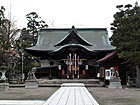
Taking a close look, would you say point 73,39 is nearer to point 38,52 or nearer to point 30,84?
point 38,52

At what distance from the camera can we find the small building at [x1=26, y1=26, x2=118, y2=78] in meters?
31.9

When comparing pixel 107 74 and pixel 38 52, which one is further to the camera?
pixel 38 52

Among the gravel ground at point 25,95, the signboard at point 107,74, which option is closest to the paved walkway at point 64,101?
the gravel ground at point 25,95

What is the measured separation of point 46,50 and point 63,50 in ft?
10.4

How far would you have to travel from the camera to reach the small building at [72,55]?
31906mm

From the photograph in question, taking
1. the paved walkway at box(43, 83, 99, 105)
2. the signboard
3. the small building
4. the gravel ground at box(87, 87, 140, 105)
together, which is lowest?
the gravel ground at box(87, 87, 140, 105)

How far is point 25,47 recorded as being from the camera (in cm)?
3431

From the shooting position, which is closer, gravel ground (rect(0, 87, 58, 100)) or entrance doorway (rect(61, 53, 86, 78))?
gravel ground (rect(0, 87, 58, 100))

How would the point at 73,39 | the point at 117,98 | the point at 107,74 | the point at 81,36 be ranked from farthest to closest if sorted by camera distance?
the point at 81,36 < the point at 73,39 < the point at 107,74 < the point at 117,98

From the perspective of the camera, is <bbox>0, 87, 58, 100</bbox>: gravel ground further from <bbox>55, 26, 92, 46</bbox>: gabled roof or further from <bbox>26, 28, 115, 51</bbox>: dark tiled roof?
<bbox>55, 26, 92, 46</bbox>: gabled roof

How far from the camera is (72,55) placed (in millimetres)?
32625

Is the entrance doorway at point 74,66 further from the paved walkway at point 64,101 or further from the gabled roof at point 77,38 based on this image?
the paved walkway at point 64,101

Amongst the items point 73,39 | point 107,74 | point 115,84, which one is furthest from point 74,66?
point 115,84

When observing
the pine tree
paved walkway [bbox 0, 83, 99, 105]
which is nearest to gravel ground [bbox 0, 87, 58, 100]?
paved walkway [bbox 0, 83, 99, 105]
